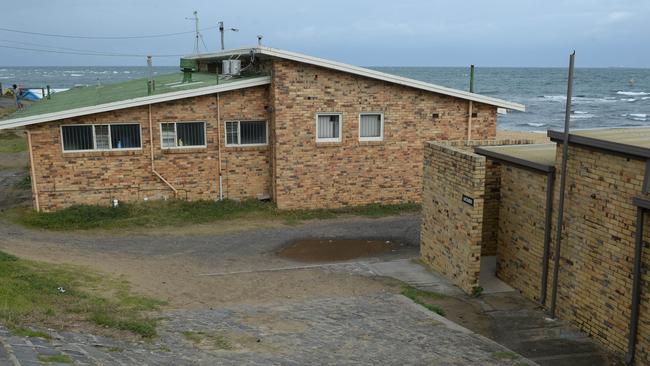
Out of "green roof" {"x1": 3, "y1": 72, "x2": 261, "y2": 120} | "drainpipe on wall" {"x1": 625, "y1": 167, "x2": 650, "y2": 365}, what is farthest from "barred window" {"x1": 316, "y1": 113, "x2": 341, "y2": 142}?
"drainpipe on wall" {"x1": 625, "y1": 167, "x2": 650, "y2": 365}

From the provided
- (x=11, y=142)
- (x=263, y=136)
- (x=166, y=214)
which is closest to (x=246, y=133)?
(x=263, y=136)

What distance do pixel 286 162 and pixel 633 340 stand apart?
37.5 feet

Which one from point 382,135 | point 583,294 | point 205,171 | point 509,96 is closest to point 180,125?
point 205,171

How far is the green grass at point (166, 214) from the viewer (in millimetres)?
16406

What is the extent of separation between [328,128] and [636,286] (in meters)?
11.4

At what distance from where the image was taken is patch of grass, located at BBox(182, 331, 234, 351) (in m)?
8.04

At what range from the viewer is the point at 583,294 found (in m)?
9.19

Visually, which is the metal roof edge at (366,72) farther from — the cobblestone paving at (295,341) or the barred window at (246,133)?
the cobblestone paving at (295,341)

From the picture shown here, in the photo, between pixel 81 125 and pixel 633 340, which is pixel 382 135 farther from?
pixel 633 340

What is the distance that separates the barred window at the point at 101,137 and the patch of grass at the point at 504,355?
41.4 feet

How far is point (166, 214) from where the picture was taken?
56.4 feet

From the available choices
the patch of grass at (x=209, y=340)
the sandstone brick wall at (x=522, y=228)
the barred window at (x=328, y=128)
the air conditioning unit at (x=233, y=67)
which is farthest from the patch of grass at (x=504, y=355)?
the air conditioning unit at (x=233, y=67)

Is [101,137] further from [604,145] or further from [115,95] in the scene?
[604,145]

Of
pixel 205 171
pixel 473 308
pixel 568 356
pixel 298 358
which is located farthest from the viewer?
pixel 205 171
